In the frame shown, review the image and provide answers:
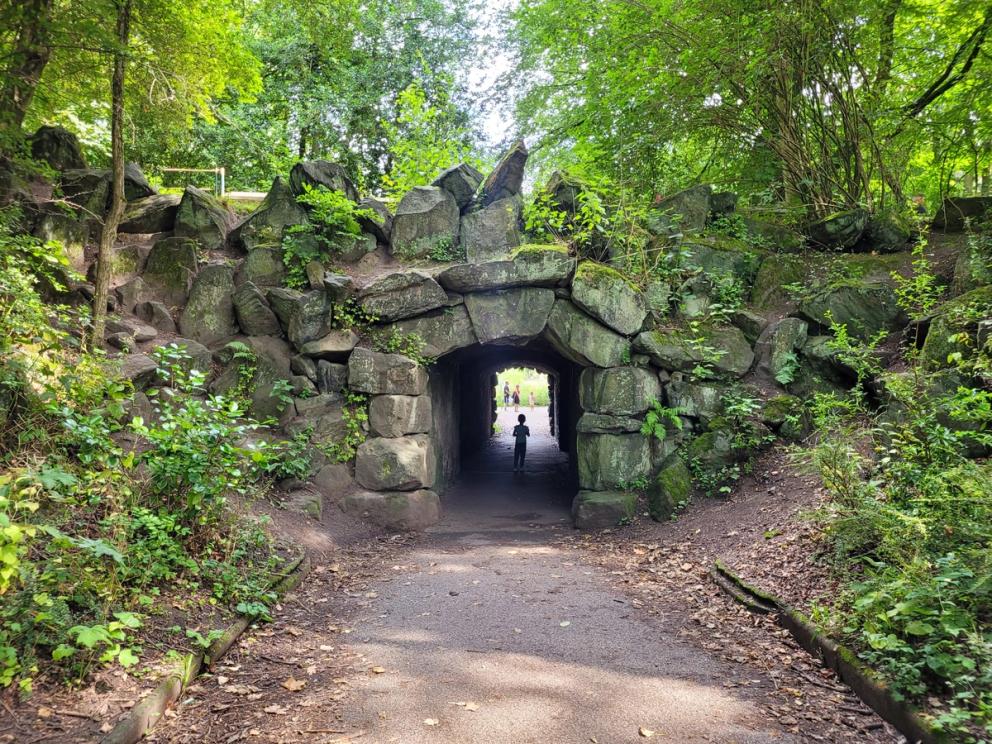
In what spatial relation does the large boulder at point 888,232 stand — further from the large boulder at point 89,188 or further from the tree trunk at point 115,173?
the large boulder at point 89,188

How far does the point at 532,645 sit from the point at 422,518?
3.83 meters

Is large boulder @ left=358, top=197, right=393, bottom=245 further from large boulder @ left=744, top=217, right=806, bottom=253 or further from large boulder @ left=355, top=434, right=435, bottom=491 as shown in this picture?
large boulder @ left=744, top=217, right=806, bottom=253

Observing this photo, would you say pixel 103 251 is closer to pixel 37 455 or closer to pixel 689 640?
pixel 37 455

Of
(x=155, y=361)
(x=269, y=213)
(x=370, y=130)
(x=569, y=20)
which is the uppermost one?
(x=370, y=130)

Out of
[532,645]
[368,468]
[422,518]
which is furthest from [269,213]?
[532,645]

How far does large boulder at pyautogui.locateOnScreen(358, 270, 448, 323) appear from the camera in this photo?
7914 millimetres

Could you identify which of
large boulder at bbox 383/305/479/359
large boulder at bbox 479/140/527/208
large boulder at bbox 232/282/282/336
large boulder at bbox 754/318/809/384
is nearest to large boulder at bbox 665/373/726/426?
large boulder at bbox 754/318/809/384

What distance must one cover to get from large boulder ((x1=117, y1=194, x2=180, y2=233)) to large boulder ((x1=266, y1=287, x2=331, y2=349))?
224 cm

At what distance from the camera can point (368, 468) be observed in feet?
24.7

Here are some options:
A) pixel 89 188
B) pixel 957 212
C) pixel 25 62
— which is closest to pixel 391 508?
pixel 89 188

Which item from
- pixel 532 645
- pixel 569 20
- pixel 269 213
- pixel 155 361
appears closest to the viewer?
pixel 532 645

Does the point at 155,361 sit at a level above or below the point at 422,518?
above

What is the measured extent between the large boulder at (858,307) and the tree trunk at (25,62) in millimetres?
9050

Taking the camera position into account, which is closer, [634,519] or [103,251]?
[103,251]
